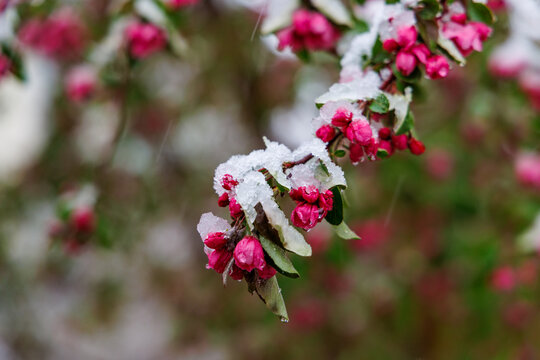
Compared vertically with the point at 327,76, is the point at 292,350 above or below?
below

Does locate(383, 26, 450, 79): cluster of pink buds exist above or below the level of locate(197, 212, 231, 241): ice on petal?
above

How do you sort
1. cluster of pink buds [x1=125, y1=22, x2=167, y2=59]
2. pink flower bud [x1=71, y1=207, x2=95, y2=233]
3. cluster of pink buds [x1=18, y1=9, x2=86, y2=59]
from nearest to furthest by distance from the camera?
cluster of pink buds [x1=125, y1=22, x2=167, y2=59] < pink flower bud [x1=71, y1=207, x2=95, y2=233] < cluster of pink buds [x1=18, y1=9, x2=86, y2=59]

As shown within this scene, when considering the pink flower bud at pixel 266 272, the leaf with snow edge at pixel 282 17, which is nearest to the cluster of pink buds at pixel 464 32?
the leaf with snow edge at pixel 282 17

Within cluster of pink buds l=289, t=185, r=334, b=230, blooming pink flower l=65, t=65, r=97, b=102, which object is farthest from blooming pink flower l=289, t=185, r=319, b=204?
blooming pink flower l=65, t=65, r=97, b=102

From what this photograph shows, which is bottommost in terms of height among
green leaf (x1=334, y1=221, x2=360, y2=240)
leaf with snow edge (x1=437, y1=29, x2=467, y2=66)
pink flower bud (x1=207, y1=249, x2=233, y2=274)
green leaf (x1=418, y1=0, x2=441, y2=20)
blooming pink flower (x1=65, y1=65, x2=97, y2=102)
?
blooming pink flower (x1=65, y1=65, x2=97, y2=102)

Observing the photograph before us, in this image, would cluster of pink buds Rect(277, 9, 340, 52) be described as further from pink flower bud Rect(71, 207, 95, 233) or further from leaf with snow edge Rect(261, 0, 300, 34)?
pink flower bud Rect(71, 207, 95, 233)

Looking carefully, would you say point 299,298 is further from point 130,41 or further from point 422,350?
point 130,41

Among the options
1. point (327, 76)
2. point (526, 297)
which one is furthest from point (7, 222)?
point (526, 297)

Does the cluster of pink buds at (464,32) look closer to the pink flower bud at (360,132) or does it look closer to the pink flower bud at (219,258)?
the pink flower bud at (360,132)
